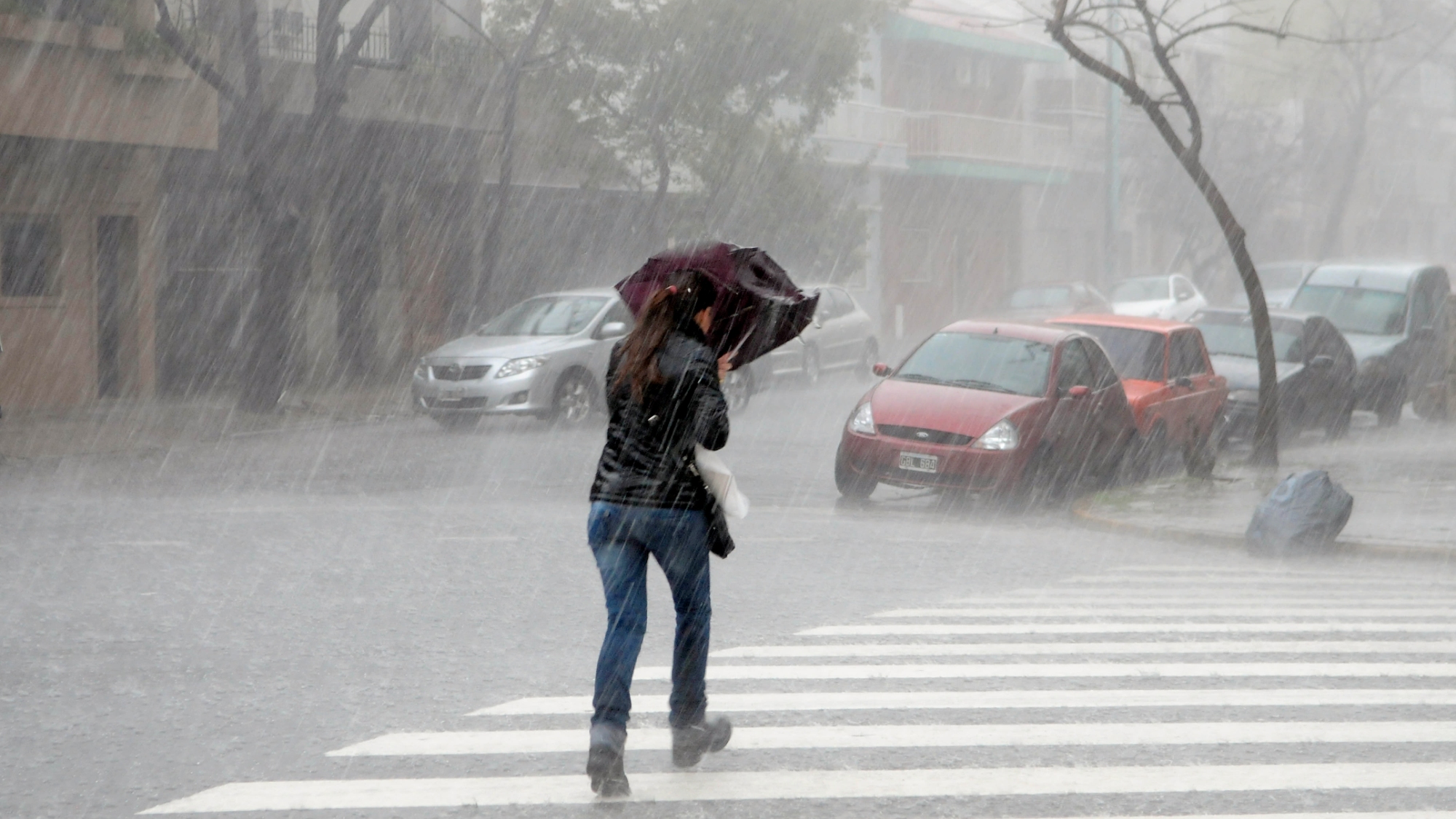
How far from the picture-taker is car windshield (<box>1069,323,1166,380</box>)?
659 inches

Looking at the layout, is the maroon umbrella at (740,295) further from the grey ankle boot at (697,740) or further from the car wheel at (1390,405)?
the car wheel at (1390,405)

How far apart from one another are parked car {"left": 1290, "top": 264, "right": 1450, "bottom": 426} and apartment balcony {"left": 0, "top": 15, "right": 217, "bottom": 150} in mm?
15086

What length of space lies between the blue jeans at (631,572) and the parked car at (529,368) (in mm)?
14007

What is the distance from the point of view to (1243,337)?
2050 cm

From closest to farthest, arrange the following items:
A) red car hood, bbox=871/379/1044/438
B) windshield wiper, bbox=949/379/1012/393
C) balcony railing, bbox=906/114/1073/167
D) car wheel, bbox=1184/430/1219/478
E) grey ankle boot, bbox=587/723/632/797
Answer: grey ankle boot, bbox=587/723/632/797
red car hood, bbox=871/379/1044/438
windshield wiper, bbox=949/379/1012/393
car wheel, bbox=1184/430/1219/478
balcony railing, bbox=906/114/1073/167

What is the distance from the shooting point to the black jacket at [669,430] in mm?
5219

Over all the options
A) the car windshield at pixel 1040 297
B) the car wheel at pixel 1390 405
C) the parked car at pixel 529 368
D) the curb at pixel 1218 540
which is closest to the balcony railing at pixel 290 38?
the parked car at pixel 529 368

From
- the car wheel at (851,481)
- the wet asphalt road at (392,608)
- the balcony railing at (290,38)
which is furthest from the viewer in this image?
the balcony railing at (290,38)

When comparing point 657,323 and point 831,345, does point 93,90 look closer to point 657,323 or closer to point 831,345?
point 831,345

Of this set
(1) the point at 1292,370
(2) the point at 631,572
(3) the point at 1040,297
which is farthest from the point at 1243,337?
(2) the point at 631,572

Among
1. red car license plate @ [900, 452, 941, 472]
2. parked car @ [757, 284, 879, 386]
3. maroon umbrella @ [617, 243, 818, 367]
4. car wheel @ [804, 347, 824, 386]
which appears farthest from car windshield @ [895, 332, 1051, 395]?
car wheel @ [804, 347, 824, 386]

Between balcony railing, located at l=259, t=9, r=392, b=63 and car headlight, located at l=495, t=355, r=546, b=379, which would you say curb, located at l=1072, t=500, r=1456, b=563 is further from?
balcony railing, located at l=259, t=9, r=392, b=63

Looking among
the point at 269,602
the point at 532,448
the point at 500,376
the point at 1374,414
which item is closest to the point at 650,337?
the point at 269,602

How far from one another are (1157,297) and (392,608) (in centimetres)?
2955
